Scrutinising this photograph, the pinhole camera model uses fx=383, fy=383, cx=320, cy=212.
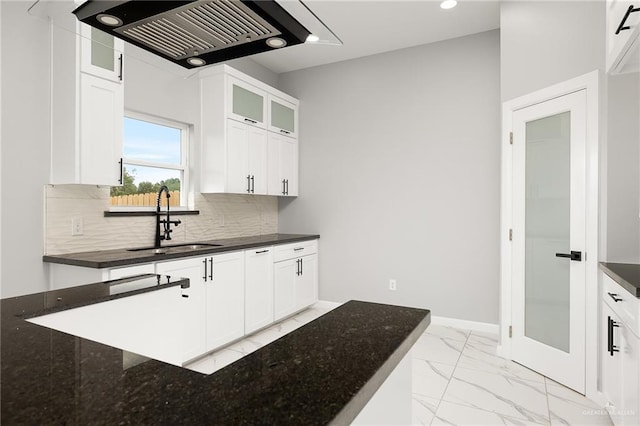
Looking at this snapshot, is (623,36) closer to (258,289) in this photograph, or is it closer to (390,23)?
(390,23)

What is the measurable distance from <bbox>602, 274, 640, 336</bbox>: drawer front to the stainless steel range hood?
1.85m

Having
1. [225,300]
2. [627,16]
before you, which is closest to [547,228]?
[627,16]

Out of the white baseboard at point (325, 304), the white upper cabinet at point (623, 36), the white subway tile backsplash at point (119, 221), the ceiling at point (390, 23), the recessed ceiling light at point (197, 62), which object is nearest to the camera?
the recessed ceiling light at point (197, 62)

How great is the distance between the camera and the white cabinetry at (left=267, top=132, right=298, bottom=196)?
4547 millimetres

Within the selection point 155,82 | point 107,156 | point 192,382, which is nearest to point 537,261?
point 192,382

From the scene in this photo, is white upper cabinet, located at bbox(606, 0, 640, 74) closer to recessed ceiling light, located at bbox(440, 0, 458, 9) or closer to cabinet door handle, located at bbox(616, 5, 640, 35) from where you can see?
cabinet door handle, located at bbox(616, 5, 640, 35)

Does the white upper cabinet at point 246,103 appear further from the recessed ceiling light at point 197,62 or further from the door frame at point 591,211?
the door frame at point 591,211

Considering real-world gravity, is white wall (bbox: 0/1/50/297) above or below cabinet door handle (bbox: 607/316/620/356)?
above

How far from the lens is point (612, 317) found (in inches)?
82.7

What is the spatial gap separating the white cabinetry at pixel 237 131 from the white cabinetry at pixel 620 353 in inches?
126

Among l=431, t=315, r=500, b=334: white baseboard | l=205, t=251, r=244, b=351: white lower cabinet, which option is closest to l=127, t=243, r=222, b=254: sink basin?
l=205, t=251, r=244, b=351: white lower cabinet

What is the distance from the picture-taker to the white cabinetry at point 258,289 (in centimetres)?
362

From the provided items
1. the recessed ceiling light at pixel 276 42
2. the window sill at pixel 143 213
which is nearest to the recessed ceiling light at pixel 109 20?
the recessed ceiling light at pixel 276 42

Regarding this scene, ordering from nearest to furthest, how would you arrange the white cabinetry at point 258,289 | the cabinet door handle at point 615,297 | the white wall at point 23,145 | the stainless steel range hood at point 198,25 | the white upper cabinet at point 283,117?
the stainless steel range hood at point 198,25
the cabinet door handle at point 615,297
the white wall at point 23,145
the white cabinetry at point 258,289
the white upper cabinet at point 283,117
